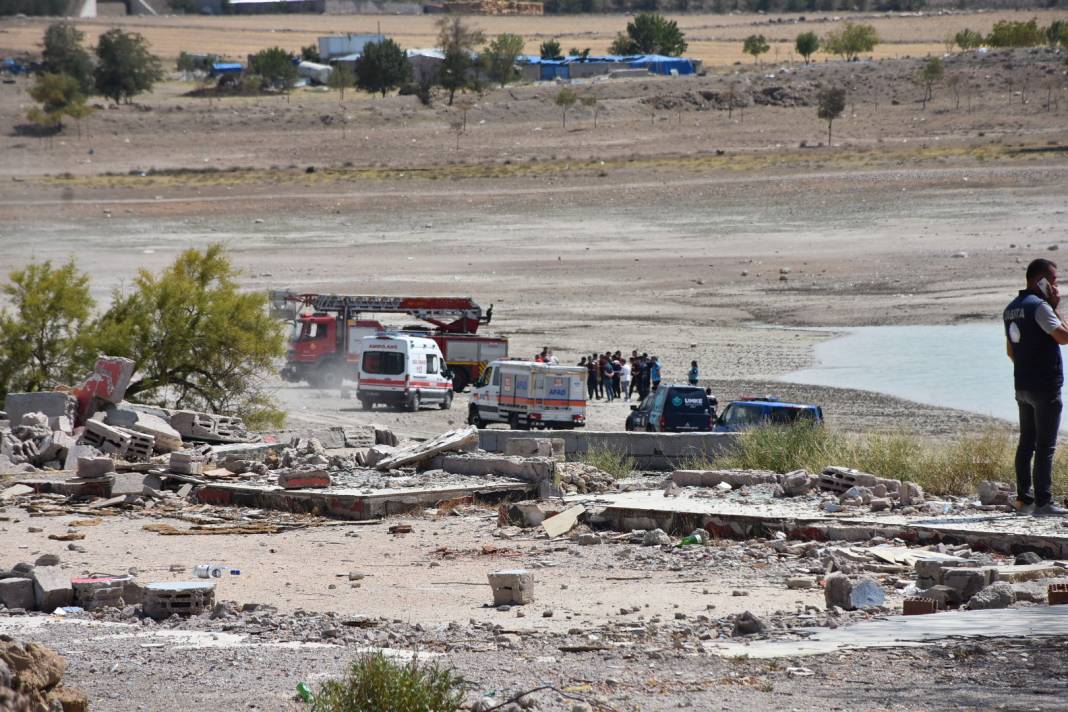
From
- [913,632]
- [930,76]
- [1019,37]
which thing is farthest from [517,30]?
[913,632]

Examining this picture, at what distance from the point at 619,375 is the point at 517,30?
13216 cm

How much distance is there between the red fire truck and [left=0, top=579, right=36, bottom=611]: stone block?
24998 millimetres

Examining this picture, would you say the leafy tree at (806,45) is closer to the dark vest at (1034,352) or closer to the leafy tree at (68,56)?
the leafy tree at (68,56)

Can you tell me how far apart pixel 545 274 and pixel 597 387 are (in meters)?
15.4

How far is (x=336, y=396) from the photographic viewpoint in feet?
119

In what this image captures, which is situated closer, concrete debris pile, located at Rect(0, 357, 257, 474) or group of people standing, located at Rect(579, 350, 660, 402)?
concrete debris pile, located at Rect(0, 357, 257, 474)

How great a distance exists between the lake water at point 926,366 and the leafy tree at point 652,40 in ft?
320

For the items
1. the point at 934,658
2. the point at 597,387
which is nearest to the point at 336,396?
the point at 597,387

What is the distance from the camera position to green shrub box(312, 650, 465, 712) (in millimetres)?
7180

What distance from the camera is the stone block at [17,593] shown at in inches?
457

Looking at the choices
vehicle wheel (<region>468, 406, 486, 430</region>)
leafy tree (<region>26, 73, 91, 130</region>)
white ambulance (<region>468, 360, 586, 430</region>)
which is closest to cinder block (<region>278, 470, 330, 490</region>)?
white ambulance (<region>468, 360, 586, 430</region>)

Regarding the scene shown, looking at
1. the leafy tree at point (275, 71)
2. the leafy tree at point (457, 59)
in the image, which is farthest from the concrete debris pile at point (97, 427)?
the leafy tree at point (275, 71)

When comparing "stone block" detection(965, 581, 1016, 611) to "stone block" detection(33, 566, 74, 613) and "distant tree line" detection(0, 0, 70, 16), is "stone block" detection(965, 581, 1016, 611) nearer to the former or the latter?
"stone block" detection(33, 566, 74, 613)

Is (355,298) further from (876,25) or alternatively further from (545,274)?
(876,25)
